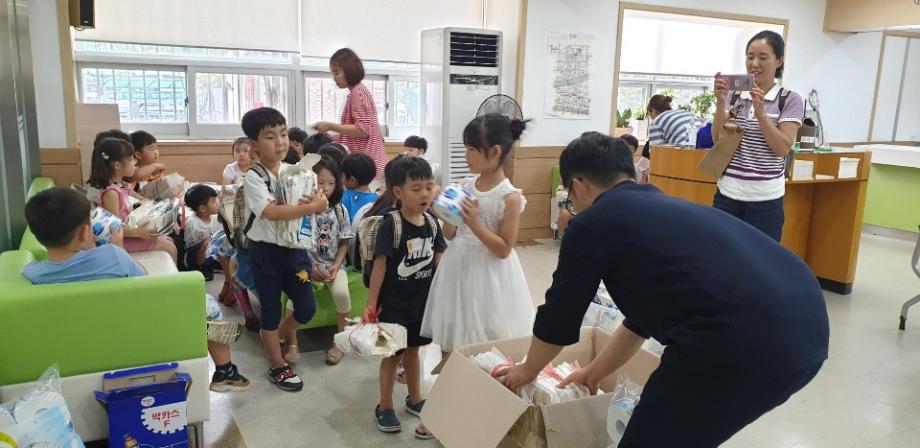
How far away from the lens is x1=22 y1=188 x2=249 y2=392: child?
220cm

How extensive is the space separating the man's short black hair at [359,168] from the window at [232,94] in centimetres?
266

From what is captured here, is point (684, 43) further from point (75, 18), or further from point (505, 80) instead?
point (75, 18)

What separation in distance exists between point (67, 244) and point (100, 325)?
30 cm

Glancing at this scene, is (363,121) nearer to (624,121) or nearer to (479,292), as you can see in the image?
(479,292)

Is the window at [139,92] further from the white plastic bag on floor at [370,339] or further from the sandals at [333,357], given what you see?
the white plastic bag on floor at [370,339]

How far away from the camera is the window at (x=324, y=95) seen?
6.14m

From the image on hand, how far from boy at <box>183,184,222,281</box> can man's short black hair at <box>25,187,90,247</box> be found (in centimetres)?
229

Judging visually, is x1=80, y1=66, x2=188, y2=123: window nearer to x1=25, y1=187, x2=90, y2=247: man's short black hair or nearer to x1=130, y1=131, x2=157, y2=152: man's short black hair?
x1=130, y1=131, x2=157, y2=152: man's short black hair

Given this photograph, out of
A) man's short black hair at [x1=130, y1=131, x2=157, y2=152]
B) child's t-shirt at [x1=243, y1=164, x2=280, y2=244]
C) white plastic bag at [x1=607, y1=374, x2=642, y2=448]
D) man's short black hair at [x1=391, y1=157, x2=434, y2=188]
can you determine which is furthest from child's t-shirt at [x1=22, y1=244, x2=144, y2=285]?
man's short black hair at [x1=130, y1=131, x2=157, y2=152]

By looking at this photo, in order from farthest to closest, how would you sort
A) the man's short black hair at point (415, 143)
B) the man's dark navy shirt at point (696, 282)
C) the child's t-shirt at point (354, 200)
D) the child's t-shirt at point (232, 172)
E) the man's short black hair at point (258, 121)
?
1. the man's short black hair at point (415, 143)
2. the child's t-shirt at point (232, 172)
3. the child's t-shirt at point (354, 200)
4. the man's short black hair at point (258, 121)
5. the man's dark navy shirt at point (696, 282)

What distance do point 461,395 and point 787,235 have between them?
4.09m

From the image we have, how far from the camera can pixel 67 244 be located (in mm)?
2262

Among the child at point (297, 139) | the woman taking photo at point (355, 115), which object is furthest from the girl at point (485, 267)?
the child at point (297, 139)

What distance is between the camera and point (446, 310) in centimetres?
258
